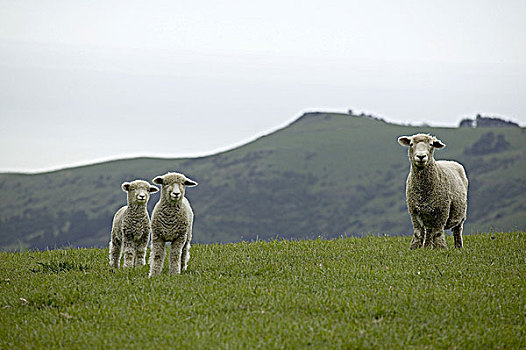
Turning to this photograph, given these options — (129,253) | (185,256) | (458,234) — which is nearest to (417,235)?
(458,234)

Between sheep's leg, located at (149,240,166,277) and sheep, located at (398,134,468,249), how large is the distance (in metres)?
5.80

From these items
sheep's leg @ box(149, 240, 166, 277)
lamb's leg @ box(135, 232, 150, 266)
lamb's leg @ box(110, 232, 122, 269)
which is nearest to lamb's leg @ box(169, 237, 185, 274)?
sheep's leg @ box(149, 240, 166, 277)

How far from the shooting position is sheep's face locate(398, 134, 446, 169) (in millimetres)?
14375

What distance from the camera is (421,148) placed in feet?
47.6

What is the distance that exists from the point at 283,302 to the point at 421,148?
5.92m

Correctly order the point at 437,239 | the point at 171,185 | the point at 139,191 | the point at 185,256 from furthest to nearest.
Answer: the point at 437,239 < the point at 139,191 < the point at 185,256 < the point at 171,185

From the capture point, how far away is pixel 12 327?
9617 millimetres

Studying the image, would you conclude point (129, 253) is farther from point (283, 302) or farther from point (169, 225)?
→ point (283, 302)

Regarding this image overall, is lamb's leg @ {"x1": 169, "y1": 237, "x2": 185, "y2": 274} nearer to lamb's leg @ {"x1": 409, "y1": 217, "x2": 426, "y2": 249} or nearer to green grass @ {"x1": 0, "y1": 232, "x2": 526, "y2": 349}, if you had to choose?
green grass @ {"x1": 0, "y1": 232, "x2": 526, "y2": 349}

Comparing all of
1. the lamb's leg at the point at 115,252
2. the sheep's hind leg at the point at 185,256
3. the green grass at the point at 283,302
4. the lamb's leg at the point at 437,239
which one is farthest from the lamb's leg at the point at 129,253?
the lamb's leg at the point at 437,239

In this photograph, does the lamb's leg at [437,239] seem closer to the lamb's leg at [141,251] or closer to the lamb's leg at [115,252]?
the lamb's leg at [141,251]

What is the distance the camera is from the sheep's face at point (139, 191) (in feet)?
44.4

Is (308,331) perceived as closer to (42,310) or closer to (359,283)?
(359,283)

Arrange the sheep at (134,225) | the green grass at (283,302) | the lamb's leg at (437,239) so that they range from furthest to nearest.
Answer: the lamb's leg at (437,239) < the sheep at (134,225) < the green grass at (283,302)
